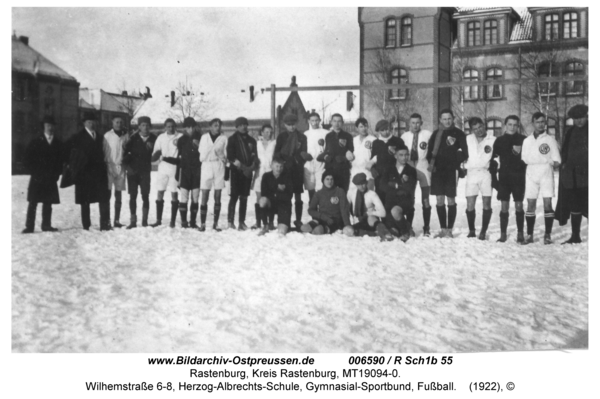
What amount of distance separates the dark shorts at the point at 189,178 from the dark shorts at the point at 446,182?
246 cm

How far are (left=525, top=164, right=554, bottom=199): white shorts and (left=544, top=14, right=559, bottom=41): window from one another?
114 centimetres

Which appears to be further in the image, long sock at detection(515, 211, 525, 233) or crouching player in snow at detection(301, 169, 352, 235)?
crouching player in snow at detection(301, 169, 352, 235)

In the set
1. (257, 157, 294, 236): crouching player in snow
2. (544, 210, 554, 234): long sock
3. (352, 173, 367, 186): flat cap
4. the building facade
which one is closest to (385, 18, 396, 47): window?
the building facade

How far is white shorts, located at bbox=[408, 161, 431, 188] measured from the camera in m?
5.24

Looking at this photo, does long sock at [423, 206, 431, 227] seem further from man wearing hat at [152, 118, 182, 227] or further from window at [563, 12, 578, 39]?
man wearing hat at [152, 118, 182, 227]

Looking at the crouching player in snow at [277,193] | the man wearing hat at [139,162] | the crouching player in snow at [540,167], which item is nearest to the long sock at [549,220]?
the crouching player in snow at [540,167]

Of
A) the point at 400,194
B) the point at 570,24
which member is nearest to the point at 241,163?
the point at 400,194

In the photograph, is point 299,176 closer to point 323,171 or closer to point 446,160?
point 323,171

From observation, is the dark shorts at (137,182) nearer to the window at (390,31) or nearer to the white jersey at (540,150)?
the window at (390,31)

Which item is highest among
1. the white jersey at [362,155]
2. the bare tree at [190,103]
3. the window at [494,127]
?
the bare tree at [190,103]

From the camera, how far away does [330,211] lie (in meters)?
5.17

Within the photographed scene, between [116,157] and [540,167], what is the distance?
4.14 metres

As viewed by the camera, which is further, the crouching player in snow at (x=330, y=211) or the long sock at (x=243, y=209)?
the long sock at (x=243, y=209)

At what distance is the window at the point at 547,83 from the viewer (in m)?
4.80
